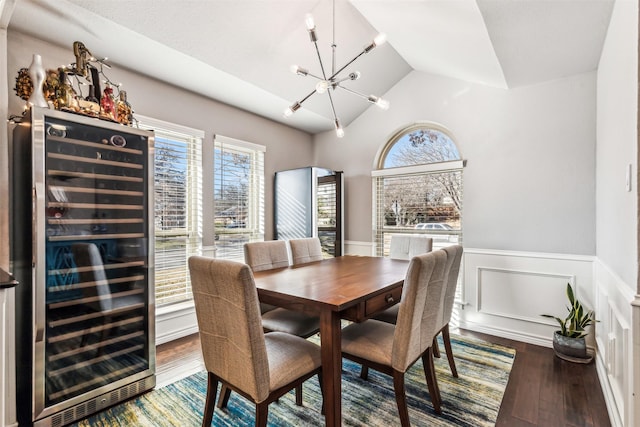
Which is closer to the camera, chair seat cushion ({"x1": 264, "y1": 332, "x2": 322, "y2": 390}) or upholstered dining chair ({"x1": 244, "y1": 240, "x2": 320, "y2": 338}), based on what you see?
chair seat cushion ({"x1": 264, "y1": 332, "x2": 322, "y2": 390})

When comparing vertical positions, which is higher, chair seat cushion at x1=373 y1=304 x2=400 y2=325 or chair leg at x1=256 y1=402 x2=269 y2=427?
chair seat cushion at x1=373 y1=304 x2=400 y2=325

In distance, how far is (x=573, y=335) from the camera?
8.43 feet

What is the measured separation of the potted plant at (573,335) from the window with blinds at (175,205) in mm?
3413

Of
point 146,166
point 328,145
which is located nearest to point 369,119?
point 328,145

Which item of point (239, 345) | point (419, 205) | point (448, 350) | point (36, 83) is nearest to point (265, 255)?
point (239, 345)

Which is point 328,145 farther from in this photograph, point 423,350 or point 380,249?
point 423,350

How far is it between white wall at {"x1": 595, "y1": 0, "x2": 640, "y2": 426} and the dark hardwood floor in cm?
12

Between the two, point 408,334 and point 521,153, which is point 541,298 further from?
point 408,334

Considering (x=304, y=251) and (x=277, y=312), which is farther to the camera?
(x=304, y=251)

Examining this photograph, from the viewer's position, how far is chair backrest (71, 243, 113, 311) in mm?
1938

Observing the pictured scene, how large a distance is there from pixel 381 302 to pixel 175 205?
228cm

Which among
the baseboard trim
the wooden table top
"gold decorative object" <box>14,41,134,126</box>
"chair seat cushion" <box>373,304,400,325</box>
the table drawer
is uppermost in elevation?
"gold decorative object" <box>14,41,134,126</box>

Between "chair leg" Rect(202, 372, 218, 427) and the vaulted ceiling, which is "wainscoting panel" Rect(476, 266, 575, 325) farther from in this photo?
"chair leg" Rect(202, 372, 218, 427)

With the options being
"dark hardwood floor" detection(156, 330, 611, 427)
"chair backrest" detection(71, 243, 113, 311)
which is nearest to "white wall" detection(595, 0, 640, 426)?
"dark hardwood floor" detection(156, 330, 611, 427)
